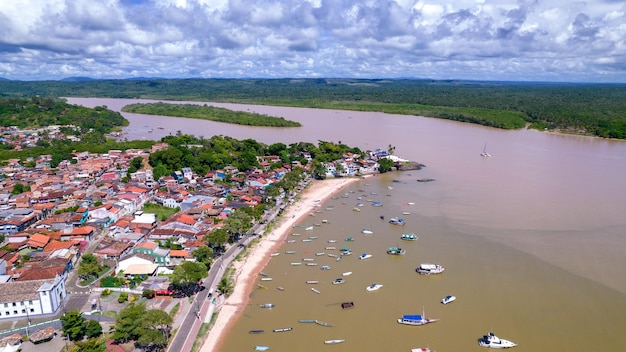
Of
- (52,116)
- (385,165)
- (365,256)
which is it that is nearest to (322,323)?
(365,256)

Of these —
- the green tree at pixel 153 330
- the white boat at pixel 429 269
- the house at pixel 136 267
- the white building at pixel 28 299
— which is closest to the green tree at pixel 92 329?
the green tree at pixel 153 330

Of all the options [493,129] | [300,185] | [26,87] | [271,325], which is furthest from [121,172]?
[26,87]

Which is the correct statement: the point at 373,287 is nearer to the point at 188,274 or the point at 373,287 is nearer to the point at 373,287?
the point at 373,287

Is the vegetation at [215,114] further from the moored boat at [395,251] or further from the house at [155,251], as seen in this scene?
the house at [155,251]

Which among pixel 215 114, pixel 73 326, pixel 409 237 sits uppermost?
pixel 215 114

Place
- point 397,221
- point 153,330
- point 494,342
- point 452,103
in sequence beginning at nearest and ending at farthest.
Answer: point 153,330 → point 494,342 → point 397,221 → point 452,103

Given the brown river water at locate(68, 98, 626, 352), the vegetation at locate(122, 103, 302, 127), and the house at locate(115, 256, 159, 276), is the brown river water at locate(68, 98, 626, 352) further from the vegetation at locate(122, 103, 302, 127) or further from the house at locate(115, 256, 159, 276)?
the vegetation at locate(122, 103, 302, 127)

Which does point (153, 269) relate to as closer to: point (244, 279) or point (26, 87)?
point (244, 279)

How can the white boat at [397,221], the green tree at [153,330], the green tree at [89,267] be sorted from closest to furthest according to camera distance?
the green tree at [153,330] → the green tree at [89,267] → the white boat at [397,221]
